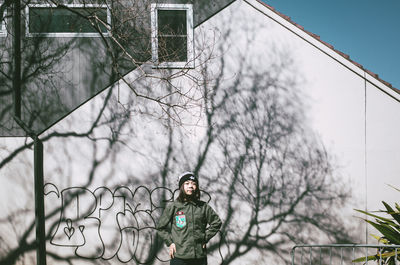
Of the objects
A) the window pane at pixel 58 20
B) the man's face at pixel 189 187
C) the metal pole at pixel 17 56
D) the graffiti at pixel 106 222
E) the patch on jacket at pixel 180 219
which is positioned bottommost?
the graffiti at pixel 106 222

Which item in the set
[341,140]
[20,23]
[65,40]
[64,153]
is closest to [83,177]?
[64,153]

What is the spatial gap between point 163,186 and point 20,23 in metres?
3.74

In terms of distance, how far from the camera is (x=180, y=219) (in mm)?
3543

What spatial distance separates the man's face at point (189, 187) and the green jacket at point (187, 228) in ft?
0.50

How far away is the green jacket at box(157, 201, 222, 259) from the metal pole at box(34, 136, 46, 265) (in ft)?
8.83

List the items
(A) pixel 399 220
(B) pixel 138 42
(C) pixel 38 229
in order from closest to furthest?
1. (A) pixel 399 220
2. (C) pixel 38 229
3. (B) pixel 138 42

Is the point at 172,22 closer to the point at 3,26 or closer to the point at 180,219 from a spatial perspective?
the point at 3,26

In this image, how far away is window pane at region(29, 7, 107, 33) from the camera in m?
5.40

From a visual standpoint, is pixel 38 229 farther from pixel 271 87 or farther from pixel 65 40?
pixel 271 87

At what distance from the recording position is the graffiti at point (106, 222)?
518 centimetres

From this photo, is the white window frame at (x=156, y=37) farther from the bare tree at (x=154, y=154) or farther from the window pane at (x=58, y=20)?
the window pane at (x=58, y=20)

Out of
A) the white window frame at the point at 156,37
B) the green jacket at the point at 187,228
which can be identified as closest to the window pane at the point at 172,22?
the white window frame at the point at 156,37

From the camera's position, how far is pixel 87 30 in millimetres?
5461

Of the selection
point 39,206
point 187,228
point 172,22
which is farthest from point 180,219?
point 172,22
